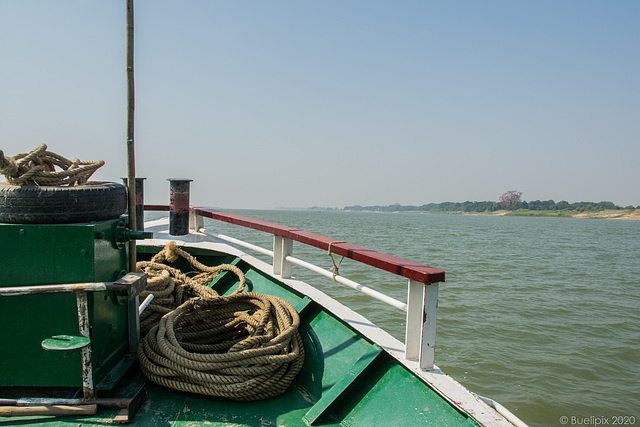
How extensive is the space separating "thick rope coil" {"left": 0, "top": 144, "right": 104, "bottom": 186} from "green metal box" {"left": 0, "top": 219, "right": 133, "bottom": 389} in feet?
0.75

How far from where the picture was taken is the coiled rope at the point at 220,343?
212cm

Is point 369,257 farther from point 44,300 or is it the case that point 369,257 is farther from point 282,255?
point 44,300

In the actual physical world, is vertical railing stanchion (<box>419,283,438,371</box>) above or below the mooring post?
below

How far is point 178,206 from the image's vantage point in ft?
16.4

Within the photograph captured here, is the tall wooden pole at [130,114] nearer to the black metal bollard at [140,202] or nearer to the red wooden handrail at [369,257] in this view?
the red wooden handrail at [369,257]

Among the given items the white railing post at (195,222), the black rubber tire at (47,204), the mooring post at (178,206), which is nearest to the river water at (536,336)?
the white railing post at (195,222)

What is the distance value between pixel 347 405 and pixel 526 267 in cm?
1418

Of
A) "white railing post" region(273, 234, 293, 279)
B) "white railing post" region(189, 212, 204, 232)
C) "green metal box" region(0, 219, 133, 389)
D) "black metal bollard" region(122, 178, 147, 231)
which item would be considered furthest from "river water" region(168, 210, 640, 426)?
"green metal box" region(0, 219, 133, 389)

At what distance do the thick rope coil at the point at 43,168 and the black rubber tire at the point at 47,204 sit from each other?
7 cm

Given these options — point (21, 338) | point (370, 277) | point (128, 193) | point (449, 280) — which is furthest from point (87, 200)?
point (449, 280)

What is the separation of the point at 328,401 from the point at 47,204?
Answer: 1.64 metres

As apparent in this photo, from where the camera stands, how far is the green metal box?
6.01 ft

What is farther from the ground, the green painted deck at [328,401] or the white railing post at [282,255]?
the white railing post at [282,255]

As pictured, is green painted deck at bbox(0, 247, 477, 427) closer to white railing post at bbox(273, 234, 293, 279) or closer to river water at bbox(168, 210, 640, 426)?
white railing post at bbox(273, 234, 293, 279)
